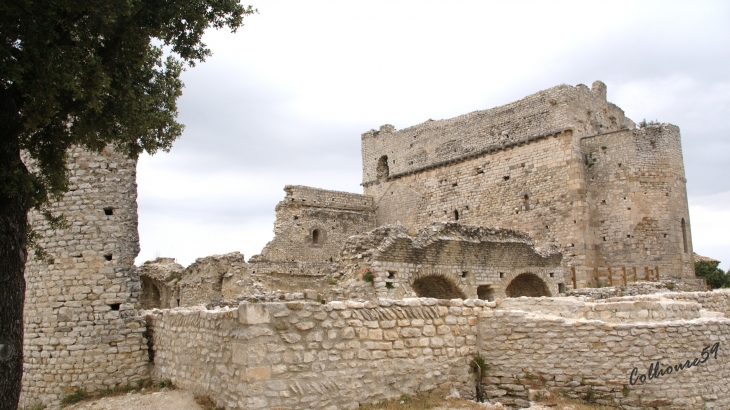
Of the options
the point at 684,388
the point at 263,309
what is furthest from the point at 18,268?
the point at 684,388

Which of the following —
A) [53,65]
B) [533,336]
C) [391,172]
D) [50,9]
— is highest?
[391,172]

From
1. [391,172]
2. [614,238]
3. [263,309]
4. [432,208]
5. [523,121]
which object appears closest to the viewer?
[263,309]

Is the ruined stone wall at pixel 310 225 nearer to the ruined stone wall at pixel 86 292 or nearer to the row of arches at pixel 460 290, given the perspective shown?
the row of arches at pixel 460 290

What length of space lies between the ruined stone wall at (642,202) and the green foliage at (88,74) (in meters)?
18.4

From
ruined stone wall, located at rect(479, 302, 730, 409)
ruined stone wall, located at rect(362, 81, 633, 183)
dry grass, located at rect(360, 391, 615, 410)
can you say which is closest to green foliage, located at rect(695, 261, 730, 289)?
ruined stone wall, located at rect(362, 81, 633, 183)

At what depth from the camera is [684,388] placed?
7688 mm

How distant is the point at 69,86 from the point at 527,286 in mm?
16487

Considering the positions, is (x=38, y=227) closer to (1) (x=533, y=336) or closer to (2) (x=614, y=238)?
(1) (x=533, y=336)

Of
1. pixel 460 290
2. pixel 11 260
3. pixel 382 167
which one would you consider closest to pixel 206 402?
pixel 11 260

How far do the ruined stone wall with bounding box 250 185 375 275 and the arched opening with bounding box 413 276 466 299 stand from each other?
8.00 m

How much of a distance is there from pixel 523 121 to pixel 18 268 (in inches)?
864

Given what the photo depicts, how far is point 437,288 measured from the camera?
1731cm
